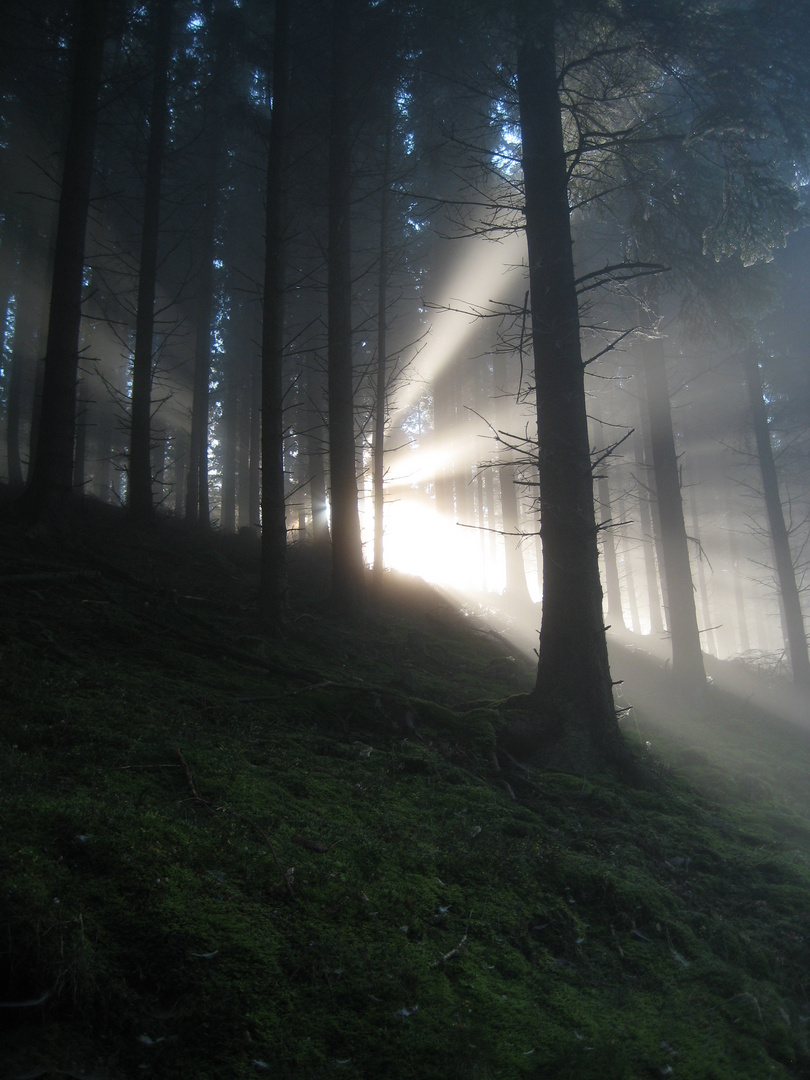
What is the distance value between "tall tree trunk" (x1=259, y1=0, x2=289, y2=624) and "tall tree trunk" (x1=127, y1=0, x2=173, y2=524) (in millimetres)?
4777

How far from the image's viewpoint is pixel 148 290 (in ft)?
42.6

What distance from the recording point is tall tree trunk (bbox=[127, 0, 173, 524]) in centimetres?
1218

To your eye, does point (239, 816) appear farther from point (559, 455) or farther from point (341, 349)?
point (341, 349)

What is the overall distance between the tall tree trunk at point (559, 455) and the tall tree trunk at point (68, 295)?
6.41m


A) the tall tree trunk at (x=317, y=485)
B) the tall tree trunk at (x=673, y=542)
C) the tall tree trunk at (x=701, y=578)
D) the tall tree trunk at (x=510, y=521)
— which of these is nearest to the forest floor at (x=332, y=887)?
the tall tree trunk at (x=673, y=542)

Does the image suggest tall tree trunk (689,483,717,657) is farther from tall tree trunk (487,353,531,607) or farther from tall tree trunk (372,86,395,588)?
tall tree trunk (372,86,395,588)

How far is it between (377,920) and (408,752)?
2.36m

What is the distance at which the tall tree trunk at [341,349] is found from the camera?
10.5m

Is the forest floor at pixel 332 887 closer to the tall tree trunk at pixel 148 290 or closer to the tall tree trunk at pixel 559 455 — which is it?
the tall tree trunk at pixel 559 455

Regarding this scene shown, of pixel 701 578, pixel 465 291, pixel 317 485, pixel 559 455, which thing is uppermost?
pixel 465 291

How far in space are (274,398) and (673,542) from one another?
9258mm

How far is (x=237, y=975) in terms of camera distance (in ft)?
7.50

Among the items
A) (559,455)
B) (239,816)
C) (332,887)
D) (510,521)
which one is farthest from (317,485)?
(332,887)

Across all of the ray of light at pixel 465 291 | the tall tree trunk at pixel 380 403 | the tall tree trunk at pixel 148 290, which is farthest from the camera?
the ray of light at pixel 465 291
